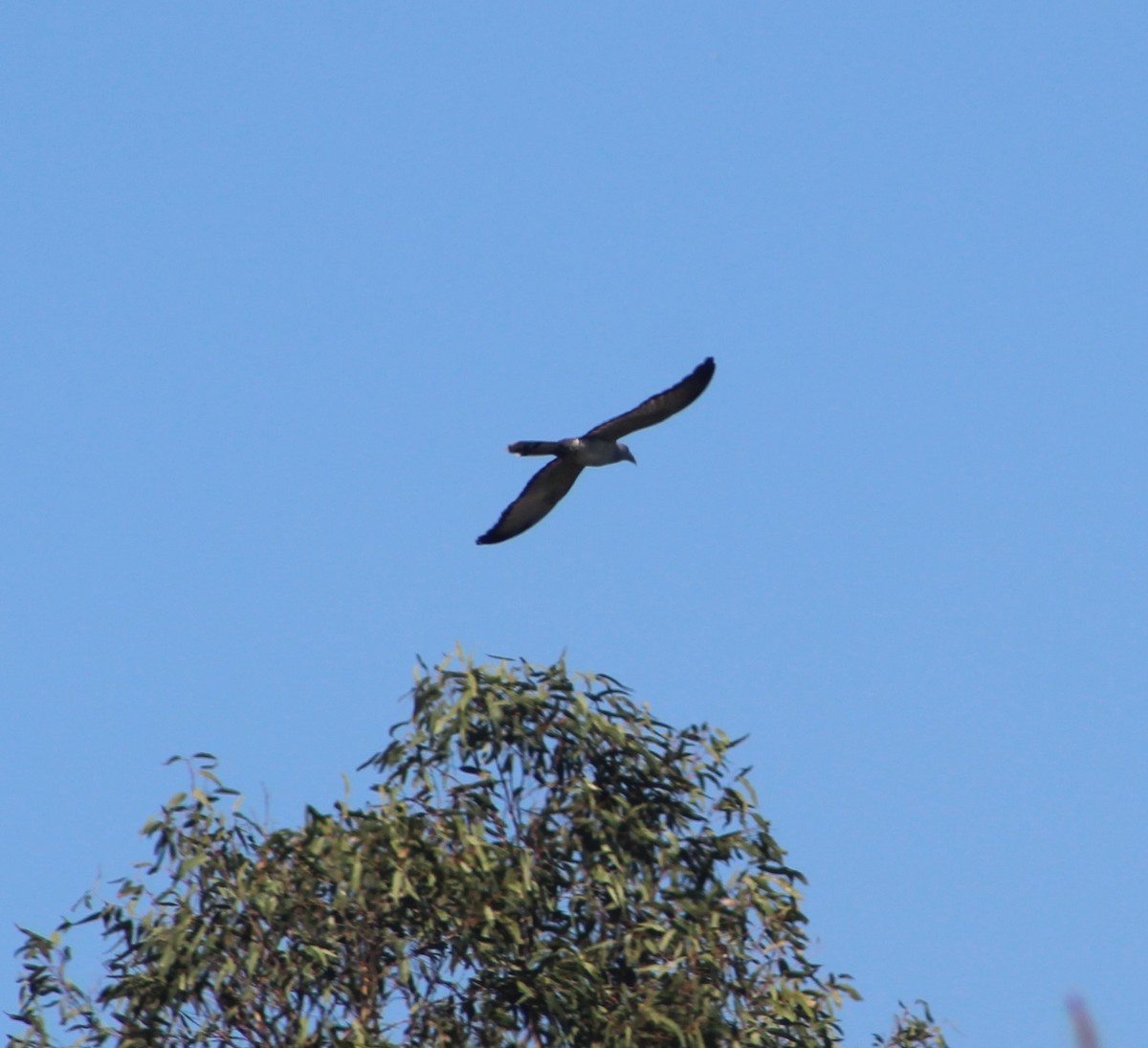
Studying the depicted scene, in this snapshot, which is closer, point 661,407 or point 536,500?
point 661,407

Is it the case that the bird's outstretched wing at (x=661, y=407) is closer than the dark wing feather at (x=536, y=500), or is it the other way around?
the bird's outstretched wing at (x=661, y=407)

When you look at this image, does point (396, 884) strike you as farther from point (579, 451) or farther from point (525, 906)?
point (579, 451)

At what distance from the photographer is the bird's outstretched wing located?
Result: 1573 centimetres

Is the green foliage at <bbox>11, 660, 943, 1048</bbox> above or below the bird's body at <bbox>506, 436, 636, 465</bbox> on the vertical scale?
below

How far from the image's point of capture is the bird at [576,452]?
52.1 feet

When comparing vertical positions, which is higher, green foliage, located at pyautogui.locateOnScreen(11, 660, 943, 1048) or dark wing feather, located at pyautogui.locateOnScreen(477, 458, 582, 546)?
dark wing feather, located at pyautogui.locateOnScreen(477, 458, 582, 546)

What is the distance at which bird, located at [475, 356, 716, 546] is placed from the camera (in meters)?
15.9

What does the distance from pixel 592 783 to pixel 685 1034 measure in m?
2.10

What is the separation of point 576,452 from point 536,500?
1.01 meters

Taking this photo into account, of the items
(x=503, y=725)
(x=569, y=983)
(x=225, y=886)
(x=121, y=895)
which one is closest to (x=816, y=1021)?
(x=569, y=983)

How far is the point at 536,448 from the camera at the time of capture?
16938 mm

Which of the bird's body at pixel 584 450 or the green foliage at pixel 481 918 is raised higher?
the bird's body at pixel 584 450

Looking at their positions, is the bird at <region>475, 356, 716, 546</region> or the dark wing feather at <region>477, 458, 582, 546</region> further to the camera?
the dark wing feather at <region>477, 458, 582, 546</region>

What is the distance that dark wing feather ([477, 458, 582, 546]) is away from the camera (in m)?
17.3
